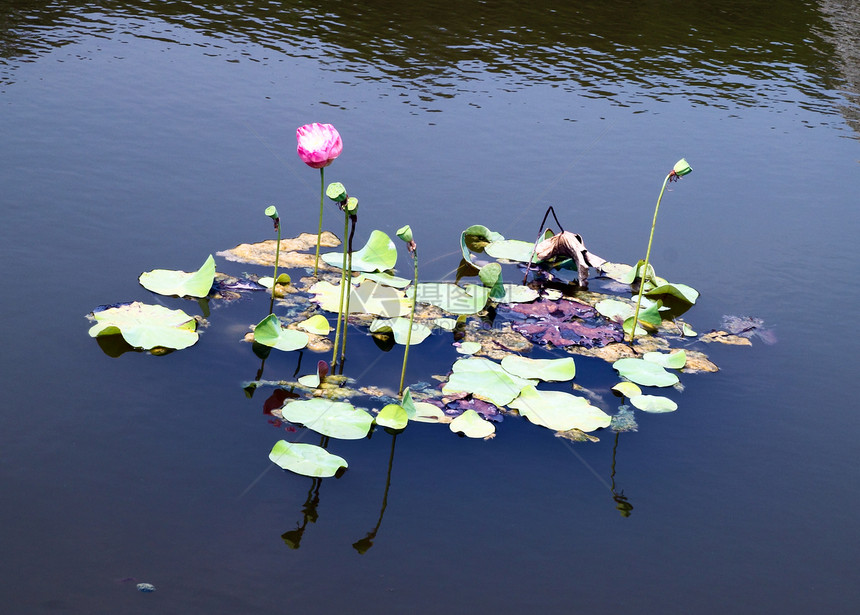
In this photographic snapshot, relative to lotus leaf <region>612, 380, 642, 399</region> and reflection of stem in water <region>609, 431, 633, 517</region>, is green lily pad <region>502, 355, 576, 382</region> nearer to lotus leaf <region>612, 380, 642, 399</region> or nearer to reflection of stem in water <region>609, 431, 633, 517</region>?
lotus leaf <region>612, 380, 642, 399</region>

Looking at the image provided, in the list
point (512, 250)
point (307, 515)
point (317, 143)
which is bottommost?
point (307, 515)

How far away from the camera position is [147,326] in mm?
3391

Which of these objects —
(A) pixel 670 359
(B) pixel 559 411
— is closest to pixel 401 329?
(B) pixel 559 411

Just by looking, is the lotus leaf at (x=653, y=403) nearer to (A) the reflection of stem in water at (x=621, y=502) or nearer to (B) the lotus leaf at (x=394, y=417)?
(A) the reflection of stem in water at (x=621, y=502)

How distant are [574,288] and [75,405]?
240 cm

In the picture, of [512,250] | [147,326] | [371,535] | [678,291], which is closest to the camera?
[371,535]

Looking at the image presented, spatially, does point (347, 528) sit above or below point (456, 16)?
below

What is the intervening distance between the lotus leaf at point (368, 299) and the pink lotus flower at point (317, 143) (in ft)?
2.82

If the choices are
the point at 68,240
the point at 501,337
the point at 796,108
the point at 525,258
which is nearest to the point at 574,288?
the point at 525,258

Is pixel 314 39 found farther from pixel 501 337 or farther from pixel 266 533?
pixel 266 533

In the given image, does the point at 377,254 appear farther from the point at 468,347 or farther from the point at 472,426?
the point at 472,426

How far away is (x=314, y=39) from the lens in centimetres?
752

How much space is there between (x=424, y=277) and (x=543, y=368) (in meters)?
0.96

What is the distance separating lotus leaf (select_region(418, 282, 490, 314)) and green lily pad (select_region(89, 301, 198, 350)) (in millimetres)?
1085
